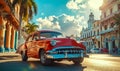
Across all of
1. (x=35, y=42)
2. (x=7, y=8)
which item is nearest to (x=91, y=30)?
(x=7, y=8)

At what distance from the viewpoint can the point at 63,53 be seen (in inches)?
387

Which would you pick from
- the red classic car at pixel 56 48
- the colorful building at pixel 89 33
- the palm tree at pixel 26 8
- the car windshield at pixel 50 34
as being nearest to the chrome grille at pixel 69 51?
the red classic car at pixel 56 48

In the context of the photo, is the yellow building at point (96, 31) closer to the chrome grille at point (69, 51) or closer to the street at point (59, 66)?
the street at point (59, 66)

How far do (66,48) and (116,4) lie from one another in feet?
144

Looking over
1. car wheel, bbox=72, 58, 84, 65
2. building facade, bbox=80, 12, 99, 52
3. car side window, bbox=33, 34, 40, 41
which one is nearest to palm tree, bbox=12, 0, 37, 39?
car side window, bbox=33, 34, 40, 41

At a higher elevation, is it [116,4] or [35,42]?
[116,4]

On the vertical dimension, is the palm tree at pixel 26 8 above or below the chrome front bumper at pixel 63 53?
above

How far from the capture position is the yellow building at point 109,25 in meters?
51.2

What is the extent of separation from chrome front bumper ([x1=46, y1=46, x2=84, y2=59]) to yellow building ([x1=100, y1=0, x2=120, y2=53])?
4035 centimetres

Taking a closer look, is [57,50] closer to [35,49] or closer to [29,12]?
[35,49]

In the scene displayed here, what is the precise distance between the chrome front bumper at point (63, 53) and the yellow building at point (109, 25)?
40.4 meters

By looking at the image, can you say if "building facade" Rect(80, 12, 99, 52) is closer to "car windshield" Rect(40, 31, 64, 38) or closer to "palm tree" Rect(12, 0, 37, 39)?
"palm tree" Rect(12, 0, 37, 39)

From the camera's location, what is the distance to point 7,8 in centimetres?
2536

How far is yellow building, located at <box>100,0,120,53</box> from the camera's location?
51156 millimetres
